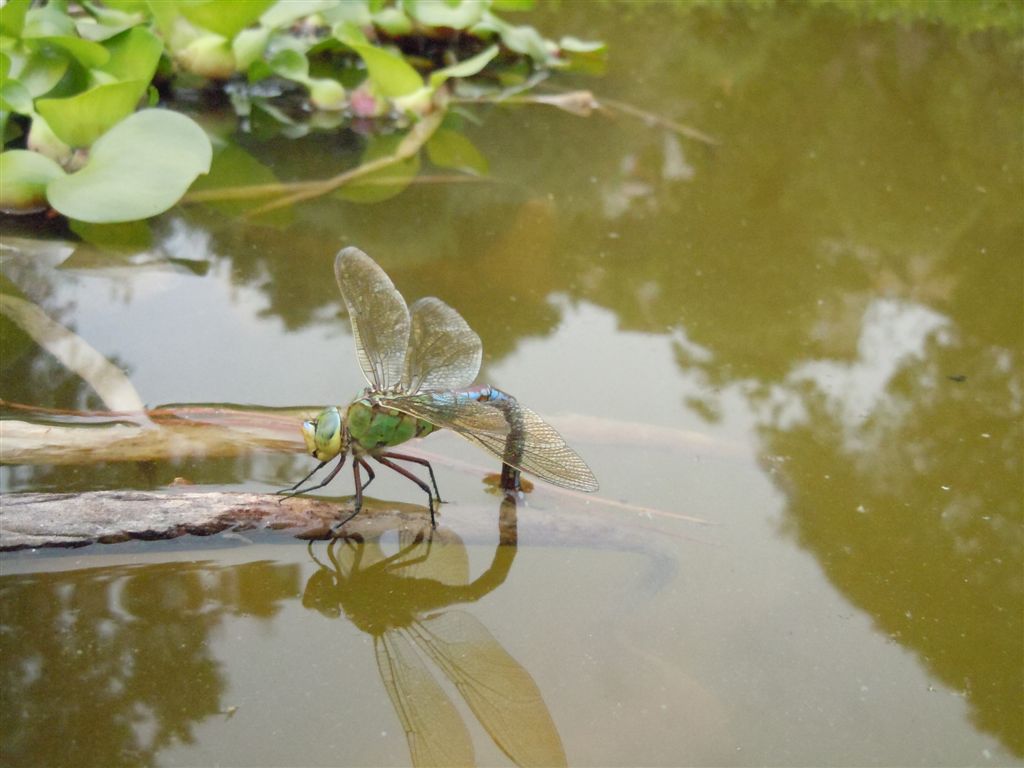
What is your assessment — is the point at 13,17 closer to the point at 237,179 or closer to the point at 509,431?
the point at 237,179

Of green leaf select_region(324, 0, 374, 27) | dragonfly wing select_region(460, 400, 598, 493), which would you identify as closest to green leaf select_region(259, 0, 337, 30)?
green leaf select_region(324, 0, 374, 27)

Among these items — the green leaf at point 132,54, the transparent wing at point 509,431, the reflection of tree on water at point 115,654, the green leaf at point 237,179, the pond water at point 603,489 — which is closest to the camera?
the reflection of tree on water at point 115,654

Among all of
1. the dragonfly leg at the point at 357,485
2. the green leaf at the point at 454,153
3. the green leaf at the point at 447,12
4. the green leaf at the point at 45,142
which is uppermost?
the green leaf at the point at 447,12

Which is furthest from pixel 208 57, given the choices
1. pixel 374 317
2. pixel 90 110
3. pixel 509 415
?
pixel 509 415

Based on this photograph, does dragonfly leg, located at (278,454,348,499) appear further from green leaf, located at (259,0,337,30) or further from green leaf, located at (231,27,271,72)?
green leaf, located at (231,27,271,72)

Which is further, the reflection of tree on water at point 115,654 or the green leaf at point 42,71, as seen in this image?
the green leaf at point 42,71

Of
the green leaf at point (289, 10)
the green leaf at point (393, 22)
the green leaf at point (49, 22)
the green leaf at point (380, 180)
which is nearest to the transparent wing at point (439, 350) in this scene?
the green leaf at point (380, 180)

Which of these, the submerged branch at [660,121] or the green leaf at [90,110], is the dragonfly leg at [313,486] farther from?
the submerged branch at [660,121]

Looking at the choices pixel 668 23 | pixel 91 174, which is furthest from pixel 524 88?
pixel 91 174
